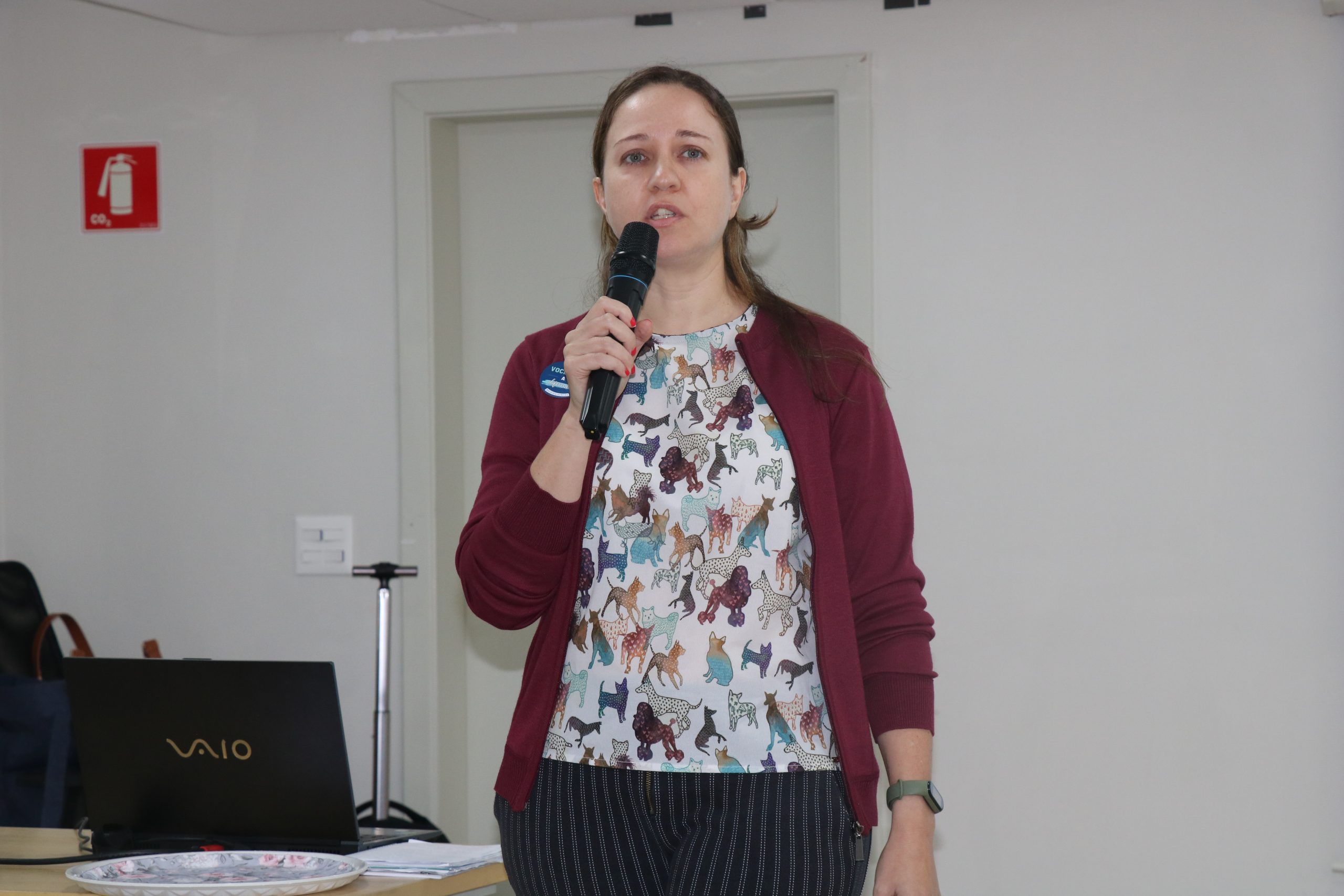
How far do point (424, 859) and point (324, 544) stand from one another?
1.76m

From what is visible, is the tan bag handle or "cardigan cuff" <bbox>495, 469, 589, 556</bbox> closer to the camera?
"cardigan cuff" <bbox>495, 469, 589, 556</bbox>

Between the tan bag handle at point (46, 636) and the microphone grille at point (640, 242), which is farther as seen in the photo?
the tan bag handle at point (46, 636)

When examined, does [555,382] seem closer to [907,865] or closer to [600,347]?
[600,347]

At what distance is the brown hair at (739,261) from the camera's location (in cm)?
142

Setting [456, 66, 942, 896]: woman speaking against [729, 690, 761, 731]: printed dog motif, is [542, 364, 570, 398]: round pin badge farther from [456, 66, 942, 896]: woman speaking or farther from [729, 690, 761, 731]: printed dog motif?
[729, 690, 761, 731]: printed dog motif

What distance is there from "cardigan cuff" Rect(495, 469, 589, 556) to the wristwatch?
42cm

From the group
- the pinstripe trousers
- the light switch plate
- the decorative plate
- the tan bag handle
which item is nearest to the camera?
the pinstripe trousers

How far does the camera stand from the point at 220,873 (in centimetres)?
162

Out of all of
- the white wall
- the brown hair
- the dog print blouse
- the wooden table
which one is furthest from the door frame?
the dog print blouse

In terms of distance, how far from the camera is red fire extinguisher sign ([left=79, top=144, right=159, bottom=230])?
3.47 metres

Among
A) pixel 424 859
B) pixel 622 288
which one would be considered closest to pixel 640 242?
pixel 622 288

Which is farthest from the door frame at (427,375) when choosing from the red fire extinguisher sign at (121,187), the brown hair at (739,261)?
the brown hair at (739,261)

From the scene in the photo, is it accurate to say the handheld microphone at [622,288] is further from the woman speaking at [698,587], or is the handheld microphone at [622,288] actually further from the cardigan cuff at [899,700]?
the cardigan cuff at [899,700]

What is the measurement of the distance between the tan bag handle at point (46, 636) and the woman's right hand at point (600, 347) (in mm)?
2364
